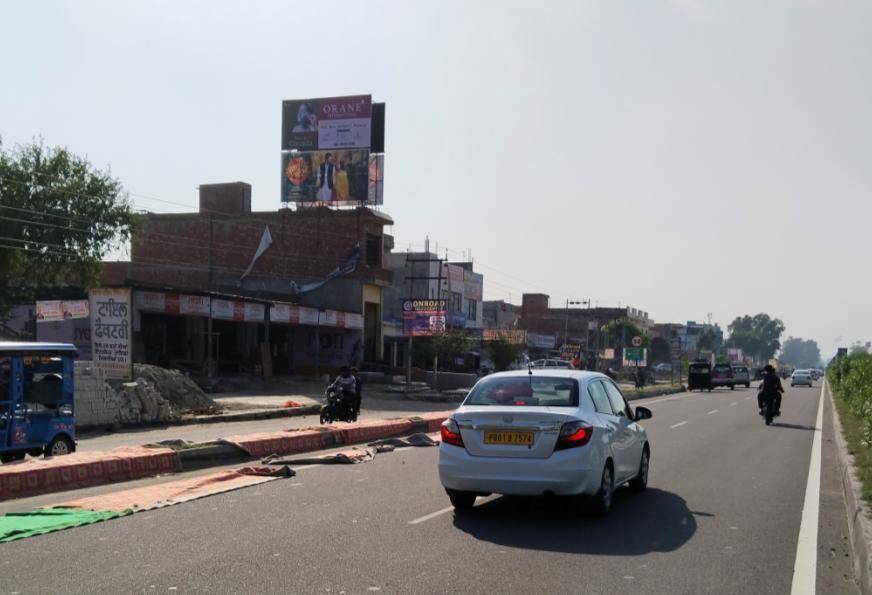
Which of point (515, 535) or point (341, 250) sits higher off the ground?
point (341, 250)

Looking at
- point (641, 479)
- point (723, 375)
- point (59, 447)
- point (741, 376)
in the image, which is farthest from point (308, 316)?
point (741, 376)

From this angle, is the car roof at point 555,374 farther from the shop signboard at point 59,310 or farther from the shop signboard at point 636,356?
the shop signboard at point 636,356

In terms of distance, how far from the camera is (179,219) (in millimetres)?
60281

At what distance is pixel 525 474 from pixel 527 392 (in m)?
1.09

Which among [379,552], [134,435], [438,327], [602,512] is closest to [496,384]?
[602,512]

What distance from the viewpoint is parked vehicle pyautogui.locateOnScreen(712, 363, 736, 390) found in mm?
61719

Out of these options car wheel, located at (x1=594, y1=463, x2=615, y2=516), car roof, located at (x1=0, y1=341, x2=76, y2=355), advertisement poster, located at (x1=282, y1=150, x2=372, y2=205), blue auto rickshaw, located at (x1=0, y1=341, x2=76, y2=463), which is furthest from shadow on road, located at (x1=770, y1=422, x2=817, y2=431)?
advertisement poster, located at (x1=282, y1=150, x2=372, y2=205)

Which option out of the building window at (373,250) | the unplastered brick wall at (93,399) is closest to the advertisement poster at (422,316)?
the building window at (373,250)

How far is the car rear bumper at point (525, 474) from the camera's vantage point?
8672 mm

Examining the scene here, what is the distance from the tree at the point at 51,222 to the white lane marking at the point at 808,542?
126 feet

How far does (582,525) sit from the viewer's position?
8844mm

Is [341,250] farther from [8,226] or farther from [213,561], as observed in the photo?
[213,561]

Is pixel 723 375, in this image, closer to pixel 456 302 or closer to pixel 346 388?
pixel 456 302

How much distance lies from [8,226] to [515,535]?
40.2 meters
